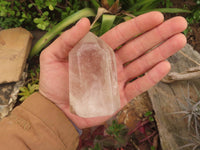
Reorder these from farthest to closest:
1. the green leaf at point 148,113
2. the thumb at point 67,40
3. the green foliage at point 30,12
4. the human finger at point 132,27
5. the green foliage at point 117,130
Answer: the green leaf at point 148,113 → the green foliage at point 30,12 → the green foliage at point 117,130 → the human finger at point 132,27 → the thumb at point 67,40

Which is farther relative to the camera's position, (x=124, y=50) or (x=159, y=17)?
(x=124, y=50)

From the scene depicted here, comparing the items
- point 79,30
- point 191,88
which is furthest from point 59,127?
point 191,88

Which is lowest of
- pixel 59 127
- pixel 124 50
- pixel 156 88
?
pixel 156 88

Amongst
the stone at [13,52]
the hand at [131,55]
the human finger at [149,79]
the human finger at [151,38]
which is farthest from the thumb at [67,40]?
the stone at [13,52]

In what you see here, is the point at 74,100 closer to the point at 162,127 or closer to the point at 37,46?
the point at 37,46

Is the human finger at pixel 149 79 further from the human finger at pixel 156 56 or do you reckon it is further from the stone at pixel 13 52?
the stone at pixel 13 52

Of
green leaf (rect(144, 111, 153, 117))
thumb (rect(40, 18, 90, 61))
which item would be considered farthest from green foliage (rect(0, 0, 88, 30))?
green leaf (rect(144, 111, 153, 117))

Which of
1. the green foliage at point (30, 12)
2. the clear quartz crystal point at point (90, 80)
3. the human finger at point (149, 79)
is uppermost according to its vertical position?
the green foliage at point (30, 12)

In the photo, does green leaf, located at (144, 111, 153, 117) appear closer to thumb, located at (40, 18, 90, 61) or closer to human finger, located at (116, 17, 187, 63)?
human finger, located at (116, 17, 187, 63)
